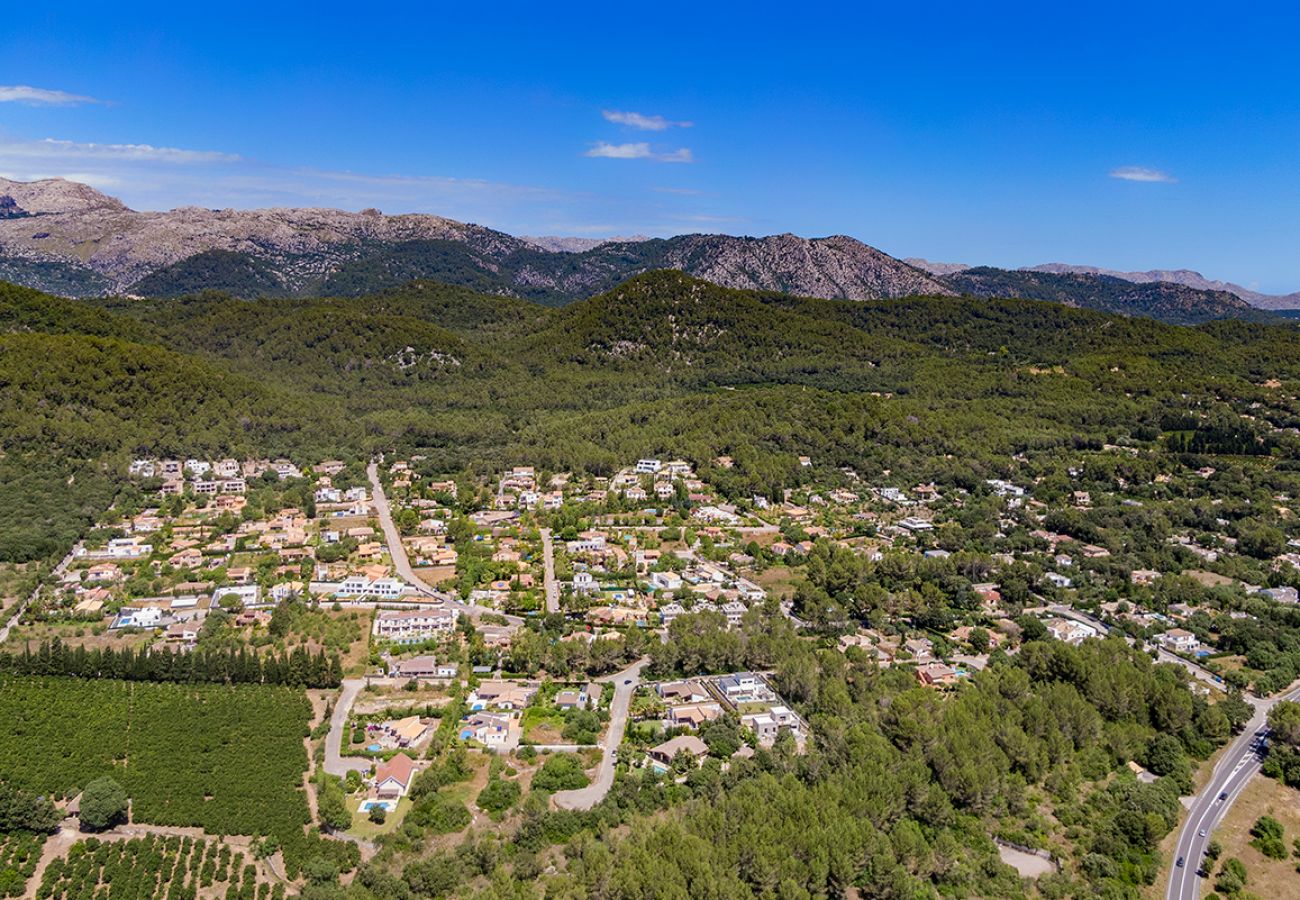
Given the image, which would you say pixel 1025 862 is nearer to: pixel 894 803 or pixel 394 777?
pixel 894 803

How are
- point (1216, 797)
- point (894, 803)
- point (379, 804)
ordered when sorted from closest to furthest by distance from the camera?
1. point (894, 803)
2. point (379, 804)
3. point (1216, 797)

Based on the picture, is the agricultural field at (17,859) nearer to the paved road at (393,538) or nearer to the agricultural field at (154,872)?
the agricultural field at (154,872)

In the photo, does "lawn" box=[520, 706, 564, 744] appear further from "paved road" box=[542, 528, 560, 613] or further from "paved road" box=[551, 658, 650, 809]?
"paved road" box=[542, 528, 560, 613]

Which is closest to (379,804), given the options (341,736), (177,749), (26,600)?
(341,736)

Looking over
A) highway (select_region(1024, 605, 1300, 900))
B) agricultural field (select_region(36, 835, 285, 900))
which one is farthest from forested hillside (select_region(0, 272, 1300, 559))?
highway (select_region(1024, 605, 1300, 900))

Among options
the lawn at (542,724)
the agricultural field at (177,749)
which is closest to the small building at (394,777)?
the agricultural field at (177,749)

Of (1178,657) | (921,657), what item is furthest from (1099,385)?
(921,657)
